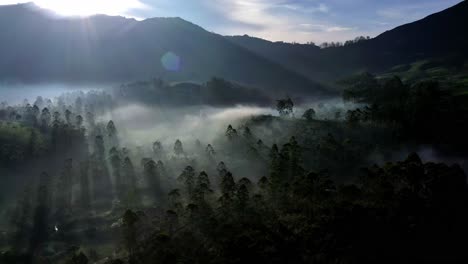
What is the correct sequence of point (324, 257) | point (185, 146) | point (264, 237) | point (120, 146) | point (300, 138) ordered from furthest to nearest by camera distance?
point (120, 146)
point (185, 146)
point (300, 138)
point (264, 237)
point (324, 257)

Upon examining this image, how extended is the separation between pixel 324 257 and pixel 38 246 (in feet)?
262

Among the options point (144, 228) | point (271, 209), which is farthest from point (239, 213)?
point (144, 228)

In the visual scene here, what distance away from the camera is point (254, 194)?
342 feet

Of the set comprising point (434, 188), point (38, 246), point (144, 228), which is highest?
point (434, 188)

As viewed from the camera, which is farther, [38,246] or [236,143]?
[236,143]

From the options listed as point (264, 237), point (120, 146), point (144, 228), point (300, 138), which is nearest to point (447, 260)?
point (264, 237)

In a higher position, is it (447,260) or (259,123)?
(259,123)

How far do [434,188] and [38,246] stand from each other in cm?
10068

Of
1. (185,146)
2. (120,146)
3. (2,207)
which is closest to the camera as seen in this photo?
(2,207)

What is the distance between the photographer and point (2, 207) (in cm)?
13462

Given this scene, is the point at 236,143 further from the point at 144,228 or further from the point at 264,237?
the point at 264,237

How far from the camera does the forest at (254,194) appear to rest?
7694 centimetres

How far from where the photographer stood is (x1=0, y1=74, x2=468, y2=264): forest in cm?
7694

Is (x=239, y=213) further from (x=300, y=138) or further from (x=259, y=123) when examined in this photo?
(x=259, y=123)
